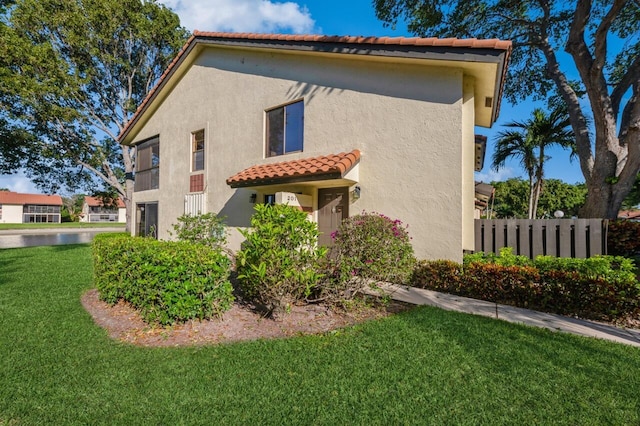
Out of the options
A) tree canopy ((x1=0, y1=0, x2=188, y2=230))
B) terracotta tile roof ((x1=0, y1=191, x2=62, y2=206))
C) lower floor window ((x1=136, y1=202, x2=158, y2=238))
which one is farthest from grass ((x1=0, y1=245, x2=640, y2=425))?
terracotta tile roof ((x1=0, y1=191, x2=62, y2=206))

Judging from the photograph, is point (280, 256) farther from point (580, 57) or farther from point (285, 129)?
point (580, 57)

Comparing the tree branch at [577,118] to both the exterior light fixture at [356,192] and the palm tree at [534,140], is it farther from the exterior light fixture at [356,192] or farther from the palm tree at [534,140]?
the exterior light fixture at [356,192]

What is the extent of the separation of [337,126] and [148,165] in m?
11.5

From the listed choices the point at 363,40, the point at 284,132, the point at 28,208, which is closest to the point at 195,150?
the point at 284,132

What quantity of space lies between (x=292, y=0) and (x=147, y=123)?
374 inches

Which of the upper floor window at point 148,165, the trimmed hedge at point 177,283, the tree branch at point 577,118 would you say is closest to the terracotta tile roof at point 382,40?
the trimmed hedge at point 177,283

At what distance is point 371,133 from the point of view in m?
7.71

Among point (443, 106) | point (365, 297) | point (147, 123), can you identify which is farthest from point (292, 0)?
point (365, 297)

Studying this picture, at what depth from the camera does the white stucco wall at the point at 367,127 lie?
6.72 meters

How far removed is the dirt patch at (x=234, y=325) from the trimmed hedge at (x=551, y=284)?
1.46 m

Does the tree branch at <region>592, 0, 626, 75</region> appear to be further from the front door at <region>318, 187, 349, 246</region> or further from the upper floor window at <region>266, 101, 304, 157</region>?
the upper floor window at <region>266, 101, 304, 157</region>

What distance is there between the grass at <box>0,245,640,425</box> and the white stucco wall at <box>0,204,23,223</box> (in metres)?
73.7

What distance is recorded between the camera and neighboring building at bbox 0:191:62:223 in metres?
54.3

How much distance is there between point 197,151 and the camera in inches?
488
